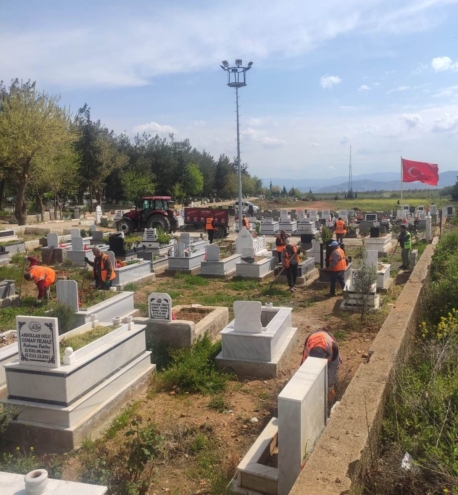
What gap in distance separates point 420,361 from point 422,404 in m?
2.19

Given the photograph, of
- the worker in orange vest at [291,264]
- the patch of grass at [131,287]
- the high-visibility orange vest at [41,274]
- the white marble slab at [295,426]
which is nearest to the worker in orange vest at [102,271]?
the high-visibility orange vest at [41,274]

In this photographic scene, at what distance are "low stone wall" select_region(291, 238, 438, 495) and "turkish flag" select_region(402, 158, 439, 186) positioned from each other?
85.5ft

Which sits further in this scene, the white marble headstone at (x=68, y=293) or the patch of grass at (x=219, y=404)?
the white marble headstone at (x=68, y=293)

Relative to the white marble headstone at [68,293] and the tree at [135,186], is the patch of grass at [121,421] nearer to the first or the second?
the white marble headstone at [68,293]

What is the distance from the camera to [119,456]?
15.4 ft

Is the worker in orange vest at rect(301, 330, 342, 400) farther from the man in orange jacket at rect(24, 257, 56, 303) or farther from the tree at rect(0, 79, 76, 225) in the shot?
the tree at rect(0, 79, 76, 225)

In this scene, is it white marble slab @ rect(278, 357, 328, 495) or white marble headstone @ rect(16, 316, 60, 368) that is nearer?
white marble slab @ rect(278, 357, 328, 495)

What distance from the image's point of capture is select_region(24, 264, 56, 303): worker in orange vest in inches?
416

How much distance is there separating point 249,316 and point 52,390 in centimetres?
302

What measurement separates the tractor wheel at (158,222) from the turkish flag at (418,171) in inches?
596

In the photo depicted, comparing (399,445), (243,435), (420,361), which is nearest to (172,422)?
(243,435)

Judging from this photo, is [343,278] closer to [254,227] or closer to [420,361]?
[420,361]

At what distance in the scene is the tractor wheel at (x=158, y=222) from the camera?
26075mm

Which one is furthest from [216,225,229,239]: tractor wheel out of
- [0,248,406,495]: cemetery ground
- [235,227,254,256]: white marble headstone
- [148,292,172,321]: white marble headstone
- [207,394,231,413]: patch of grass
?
[207,394,231,413]: patch of grass
